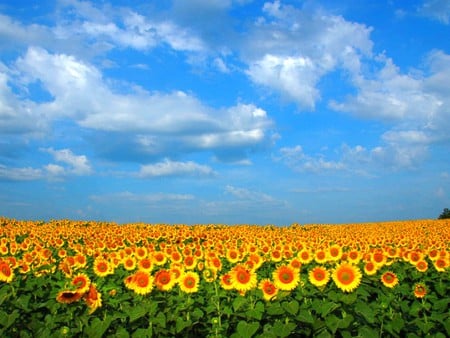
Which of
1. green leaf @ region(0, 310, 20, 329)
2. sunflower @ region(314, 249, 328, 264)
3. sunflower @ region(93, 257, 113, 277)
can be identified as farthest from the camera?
sunflower @ region(314, 249, 328, 264)

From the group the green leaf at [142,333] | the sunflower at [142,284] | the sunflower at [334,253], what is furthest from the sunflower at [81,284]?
the sunflower at [334,253]

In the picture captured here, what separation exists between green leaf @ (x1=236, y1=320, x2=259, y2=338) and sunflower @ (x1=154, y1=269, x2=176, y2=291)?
1235mm

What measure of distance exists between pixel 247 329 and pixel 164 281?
1450 millimetres

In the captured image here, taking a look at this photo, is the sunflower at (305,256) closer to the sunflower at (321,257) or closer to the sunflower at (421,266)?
the sunflower at (321,257)

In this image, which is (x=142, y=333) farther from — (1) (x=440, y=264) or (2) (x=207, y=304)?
(1) (x=440, y=264)

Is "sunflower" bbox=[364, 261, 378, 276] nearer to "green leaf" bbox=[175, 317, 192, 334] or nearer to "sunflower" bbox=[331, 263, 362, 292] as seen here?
"sunflower" bbox=[331, 263, 362, 292]

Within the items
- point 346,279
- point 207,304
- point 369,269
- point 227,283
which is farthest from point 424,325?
point 207,304

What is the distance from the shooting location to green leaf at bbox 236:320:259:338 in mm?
5949

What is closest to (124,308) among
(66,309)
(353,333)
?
(66,309)

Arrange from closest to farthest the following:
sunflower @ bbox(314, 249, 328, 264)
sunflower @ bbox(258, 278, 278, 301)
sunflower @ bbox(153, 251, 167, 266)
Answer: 1. sunflower @ bbox(258, 278, 278, 301)
2. sunflower @ bbox(314, 249, 328, 264)
3. sunflower @ bbox(153, 251, 167, 266)

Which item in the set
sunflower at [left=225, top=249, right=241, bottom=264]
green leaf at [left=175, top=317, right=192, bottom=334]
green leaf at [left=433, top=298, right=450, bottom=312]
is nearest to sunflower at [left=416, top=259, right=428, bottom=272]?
green leaf at [left=433, top=298, right=450, bottom=312]

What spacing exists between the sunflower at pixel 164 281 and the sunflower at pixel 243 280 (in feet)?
2.97

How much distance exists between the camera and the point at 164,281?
22.4 ft

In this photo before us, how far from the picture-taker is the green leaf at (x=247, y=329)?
234 inches
